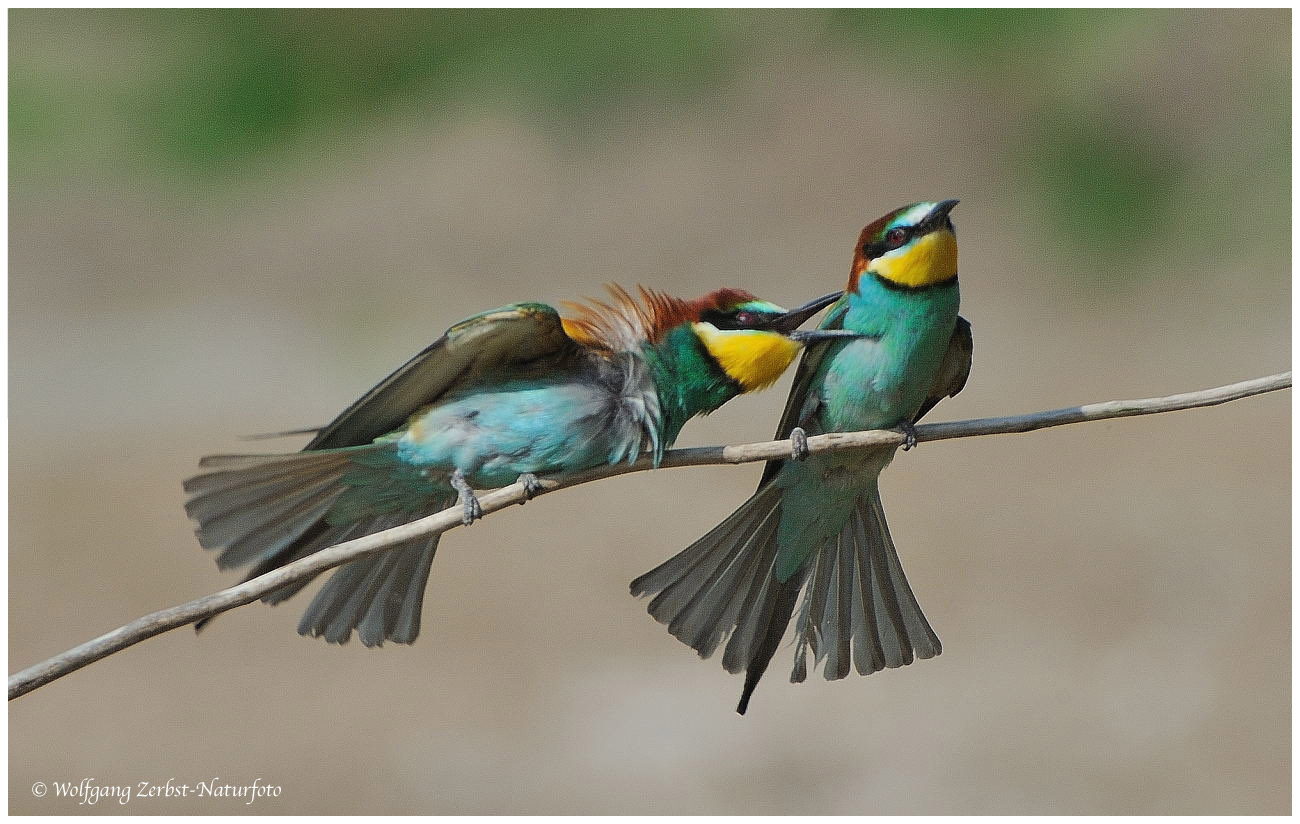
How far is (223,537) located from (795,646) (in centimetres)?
77

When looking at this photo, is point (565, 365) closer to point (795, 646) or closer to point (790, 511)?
point (790, 511)

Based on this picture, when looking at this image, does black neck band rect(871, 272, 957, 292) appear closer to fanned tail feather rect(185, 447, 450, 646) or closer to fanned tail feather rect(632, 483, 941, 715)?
fanned tail feather rect(632, 483, 941, 715)

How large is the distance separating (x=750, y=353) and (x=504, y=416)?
1.00ft

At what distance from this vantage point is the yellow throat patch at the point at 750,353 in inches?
65.4

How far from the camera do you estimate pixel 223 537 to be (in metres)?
1.65

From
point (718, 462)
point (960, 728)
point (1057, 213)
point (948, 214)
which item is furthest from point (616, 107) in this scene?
point (718, 462)

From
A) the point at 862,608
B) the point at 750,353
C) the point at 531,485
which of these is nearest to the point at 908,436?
the point at 750,353

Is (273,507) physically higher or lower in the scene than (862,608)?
higher

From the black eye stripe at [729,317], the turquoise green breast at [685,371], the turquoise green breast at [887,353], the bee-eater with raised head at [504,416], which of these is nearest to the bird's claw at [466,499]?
the bee-eater with raised head at [504,416]

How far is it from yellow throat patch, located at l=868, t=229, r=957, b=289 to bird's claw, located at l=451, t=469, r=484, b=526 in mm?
585

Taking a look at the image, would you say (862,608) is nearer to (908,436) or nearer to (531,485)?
(908,436)

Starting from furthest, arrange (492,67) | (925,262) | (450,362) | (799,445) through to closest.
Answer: (492,67) → (925,262) → (450,362) → (799,445)

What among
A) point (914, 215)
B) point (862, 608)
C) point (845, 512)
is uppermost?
point (914, 215)

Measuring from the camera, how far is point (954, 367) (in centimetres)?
185
